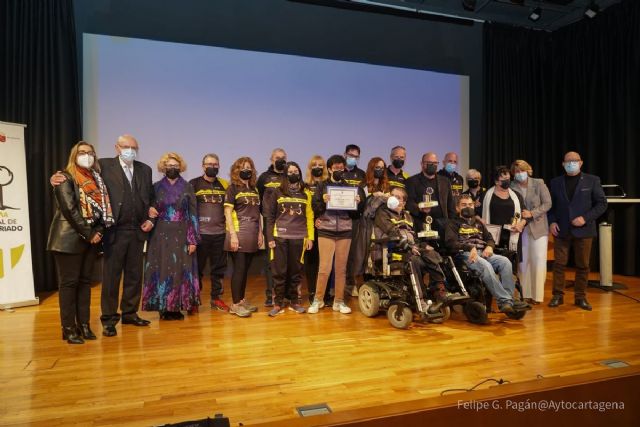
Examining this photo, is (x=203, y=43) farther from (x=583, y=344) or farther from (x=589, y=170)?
(x=589, y=170)

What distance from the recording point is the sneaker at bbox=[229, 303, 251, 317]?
3984 mm

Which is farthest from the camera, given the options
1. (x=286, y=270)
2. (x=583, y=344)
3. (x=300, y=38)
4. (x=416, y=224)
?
(x=300, y=38)

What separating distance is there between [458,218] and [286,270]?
1703 millimetres

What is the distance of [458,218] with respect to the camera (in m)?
4.19

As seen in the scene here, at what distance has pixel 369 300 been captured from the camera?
396cm

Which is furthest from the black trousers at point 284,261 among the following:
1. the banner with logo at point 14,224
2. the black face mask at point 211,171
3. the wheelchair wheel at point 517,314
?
the banner with logo at point 14,224

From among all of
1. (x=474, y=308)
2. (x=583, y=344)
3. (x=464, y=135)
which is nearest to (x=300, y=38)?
(x=464, y=135)

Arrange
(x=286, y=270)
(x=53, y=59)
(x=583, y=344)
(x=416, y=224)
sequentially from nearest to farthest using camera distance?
1. (x=583, y=344)
2. (x=286, y=270)
3. (x=416, y=224)
4. (x=53, y=59)

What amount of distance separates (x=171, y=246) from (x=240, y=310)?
2.77ft

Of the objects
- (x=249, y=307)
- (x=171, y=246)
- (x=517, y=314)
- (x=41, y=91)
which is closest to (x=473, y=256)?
(x=517, y=314)

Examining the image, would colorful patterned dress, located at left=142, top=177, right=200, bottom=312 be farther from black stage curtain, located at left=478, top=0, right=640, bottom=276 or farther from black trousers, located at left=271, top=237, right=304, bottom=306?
black stage curtain, located at left=478, top=0, right=640, bottom=276

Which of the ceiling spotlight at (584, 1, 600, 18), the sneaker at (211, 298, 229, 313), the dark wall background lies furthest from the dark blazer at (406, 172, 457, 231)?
the ceiling spotlight at (584, 1, 600, 18)

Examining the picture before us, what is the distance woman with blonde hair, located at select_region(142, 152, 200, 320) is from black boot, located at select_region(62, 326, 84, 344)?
62cm

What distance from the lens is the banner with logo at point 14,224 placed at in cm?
434
